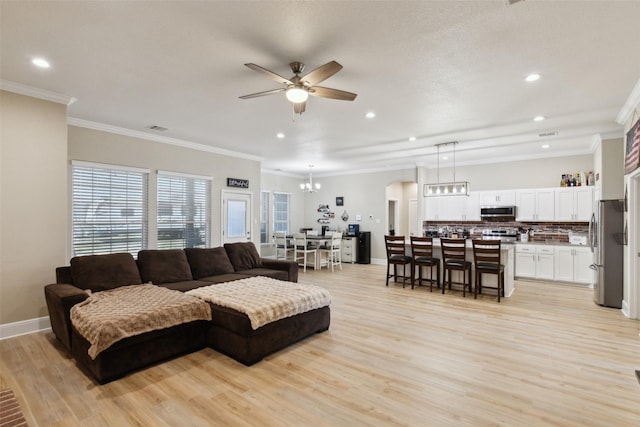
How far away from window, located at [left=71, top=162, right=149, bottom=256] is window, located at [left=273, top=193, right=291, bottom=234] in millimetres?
4670

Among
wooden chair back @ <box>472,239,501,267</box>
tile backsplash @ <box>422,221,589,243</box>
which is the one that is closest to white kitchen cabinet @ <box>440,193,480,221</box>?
tile backsplash @ <box>422,221,589,243</box>

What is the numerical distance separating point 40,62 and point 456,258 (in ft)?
20.3

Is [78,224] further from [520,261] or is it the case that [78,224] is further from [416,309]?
[520,261]

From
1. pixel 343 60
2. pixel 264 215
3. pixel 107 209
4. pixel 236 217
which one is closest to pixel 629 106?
pixel 343 60

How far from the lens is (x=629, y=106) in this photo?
13.0 ft

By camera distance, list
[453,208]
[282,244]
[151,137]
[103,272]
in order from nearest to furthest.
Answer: [103,272] < [151,137] < [453,208] < [282,244]

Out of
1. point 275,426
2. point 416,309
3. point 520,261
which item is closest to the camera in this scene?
point 275,426

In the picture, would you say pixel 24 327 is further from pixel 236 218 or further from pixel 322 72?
pixel 322 72

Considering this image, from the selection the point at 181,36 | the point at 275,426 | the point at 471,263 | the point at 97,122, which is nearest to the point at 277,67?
the point at 181,36

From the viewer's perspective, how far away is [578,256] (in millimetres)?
6285

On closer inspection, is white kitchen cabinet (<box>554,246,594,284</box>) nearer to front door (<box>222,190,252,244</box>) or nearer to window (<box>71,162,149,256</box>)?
front door (<box>222,190,252,244</box>)

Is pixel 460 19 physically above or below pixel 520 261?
above

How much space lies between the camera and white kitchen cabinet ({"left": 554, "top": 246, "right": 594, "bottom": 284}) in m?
6.21

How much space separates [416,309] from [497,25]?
372 cm
